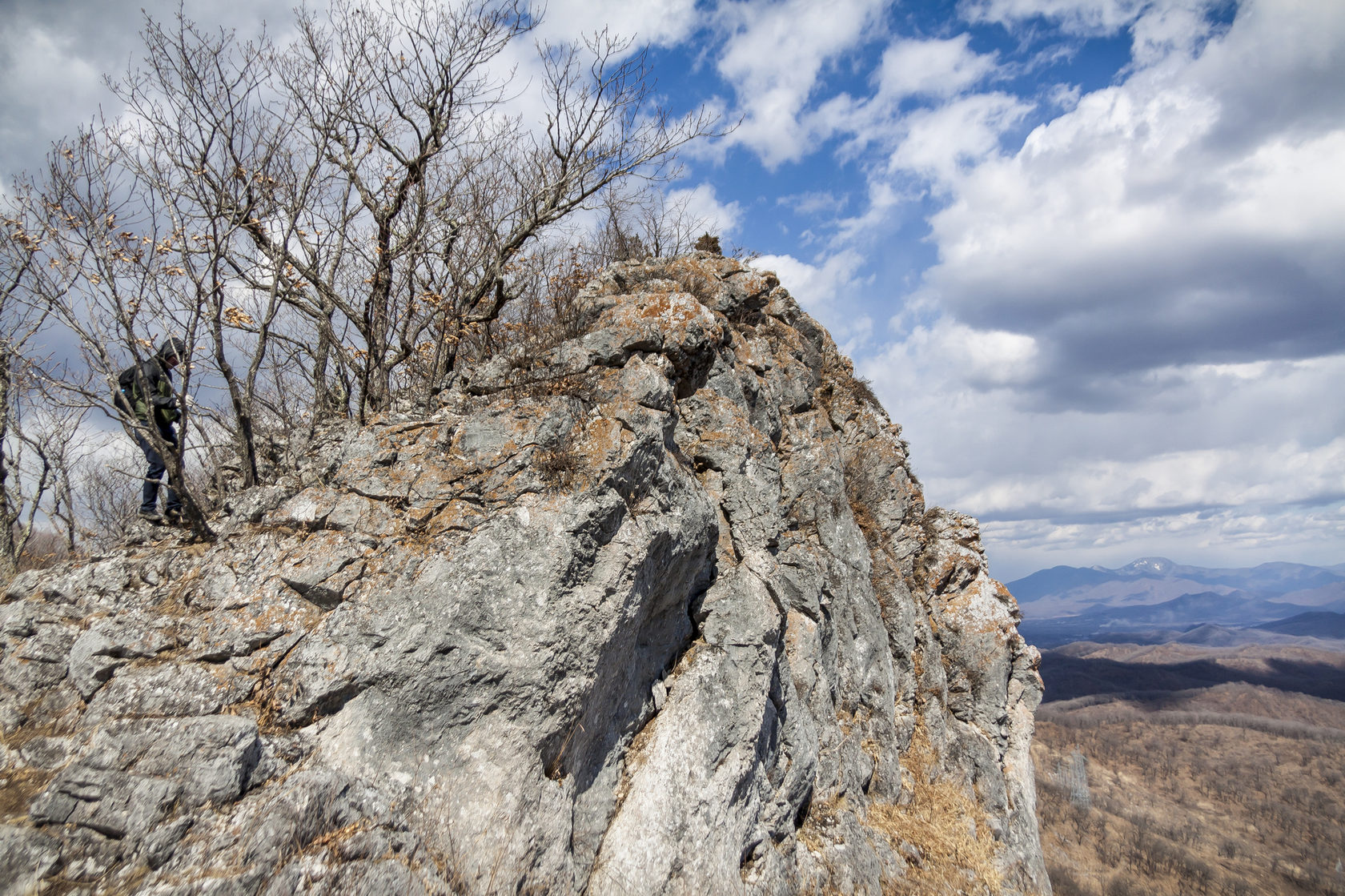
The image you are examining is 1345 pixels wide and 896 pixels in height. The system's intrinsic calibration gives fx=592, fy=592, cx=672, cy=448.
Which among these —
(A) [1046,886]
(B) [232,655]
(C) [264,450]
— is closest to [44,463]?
(C) [264,450]

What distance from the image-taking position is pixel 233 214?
9.26m

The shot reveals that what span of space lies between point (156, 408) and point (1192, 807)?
7958 inches

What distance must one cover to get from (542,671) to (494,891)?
2169 millimetres

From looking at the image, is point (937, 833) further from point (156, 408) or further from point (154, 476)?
point (156, 408)

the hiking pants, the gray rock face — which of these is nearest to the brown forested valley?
the gray rock face

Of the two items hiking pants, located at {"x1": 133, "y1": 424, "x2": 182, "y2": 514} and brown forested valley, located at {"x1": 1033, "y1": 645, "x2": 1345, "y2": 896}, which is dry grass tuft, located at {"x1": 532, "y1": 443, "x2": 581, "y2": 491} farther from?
brown forested valley, located at {"x1": 1033, "y1": 645, "x2": 1345, "y2": 896}

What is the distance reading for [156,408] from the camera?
8766 millimetres

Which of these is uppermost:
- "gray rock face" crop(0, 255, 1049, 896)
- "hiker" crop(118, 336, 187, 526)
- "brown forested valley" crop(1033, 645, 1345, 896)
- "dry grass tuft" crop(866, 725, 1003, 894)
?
"hiker" crop(118, 336, 187, 526)

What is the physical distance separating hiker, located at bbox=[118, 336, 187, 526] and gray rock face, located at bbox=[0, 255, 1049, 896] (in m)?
0.91

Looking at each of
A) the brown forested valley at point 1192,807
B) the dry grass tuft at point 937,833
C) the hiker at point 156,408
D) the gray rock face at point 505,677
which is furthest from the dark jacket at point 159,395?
the brown forested valley at point 1192,807

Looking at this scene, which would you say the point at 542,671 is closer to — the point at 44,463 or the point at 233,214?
the point at 233,214

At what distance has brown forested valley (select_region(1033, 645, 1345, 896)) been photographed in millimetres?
101375

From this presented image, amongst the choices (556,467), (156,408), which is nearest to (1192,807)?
(556,467)

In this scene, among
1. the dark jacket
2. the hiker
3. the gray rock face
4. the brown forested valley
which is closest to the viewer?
the gray rock face
